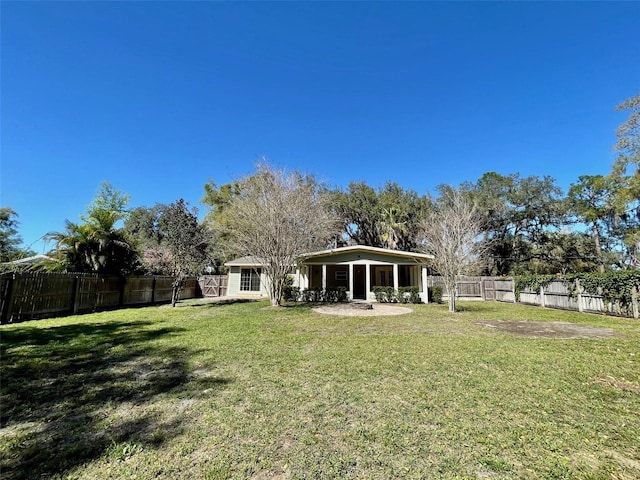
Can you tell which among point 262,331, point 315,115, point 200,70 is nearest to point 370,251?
point 315,115

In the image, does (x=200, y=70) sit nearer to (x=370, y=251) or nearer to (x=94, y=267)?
(x=94, y=267)

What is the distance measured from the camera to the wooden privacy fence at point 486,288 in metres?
18.6

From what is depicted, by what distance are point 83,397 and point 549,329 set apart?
1082 centimetres

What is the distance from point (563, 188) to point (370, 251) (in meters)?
23.4

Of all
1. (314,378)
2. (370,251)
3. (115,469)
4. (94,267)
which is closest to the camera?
(115,469)

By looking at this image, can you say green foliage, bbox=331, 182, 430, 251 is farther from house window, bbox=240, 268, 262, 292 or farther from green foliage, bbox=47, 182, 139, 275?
green foliage, bbox=47, 182, 139, 275

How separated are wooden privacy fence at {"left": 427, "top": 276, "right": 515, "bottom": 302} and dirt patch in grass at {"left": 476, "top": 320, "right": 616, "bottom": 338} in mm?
9905

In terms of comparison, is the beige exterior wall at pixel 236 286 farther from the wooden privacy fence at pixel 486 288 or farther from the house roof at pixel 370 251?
the wooden privacy fence at pixel 486 288

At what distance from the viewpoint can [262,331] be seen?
314 inches

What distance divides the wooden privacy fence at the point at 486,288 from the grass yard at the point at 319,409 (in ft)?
42.8

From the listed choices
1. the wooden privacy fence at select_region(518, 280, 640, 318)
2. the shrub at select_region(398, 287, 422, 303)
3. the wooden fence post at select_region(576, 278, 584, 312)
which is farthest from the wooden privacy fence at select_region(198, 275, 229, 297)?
the wooden fence post at select_region(576, 278, 584, 312)

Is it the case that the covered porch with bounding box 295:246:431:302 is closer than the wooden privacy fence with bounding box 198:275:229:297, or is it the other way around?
the covered porch with bounding box 295:246:431:302

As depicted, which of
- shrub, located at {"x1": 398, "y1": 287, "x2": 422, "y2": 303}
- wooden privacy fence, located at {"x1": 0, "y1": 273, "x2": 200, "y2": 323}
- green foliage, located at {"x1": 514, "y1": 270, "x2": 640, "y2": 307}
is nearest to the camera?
wooden privacy fence, located at {"x1": 0, "y1": 273, "x2": 200, "y2": 323}

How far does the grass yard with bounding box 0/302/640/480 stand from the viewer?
2.42 m
